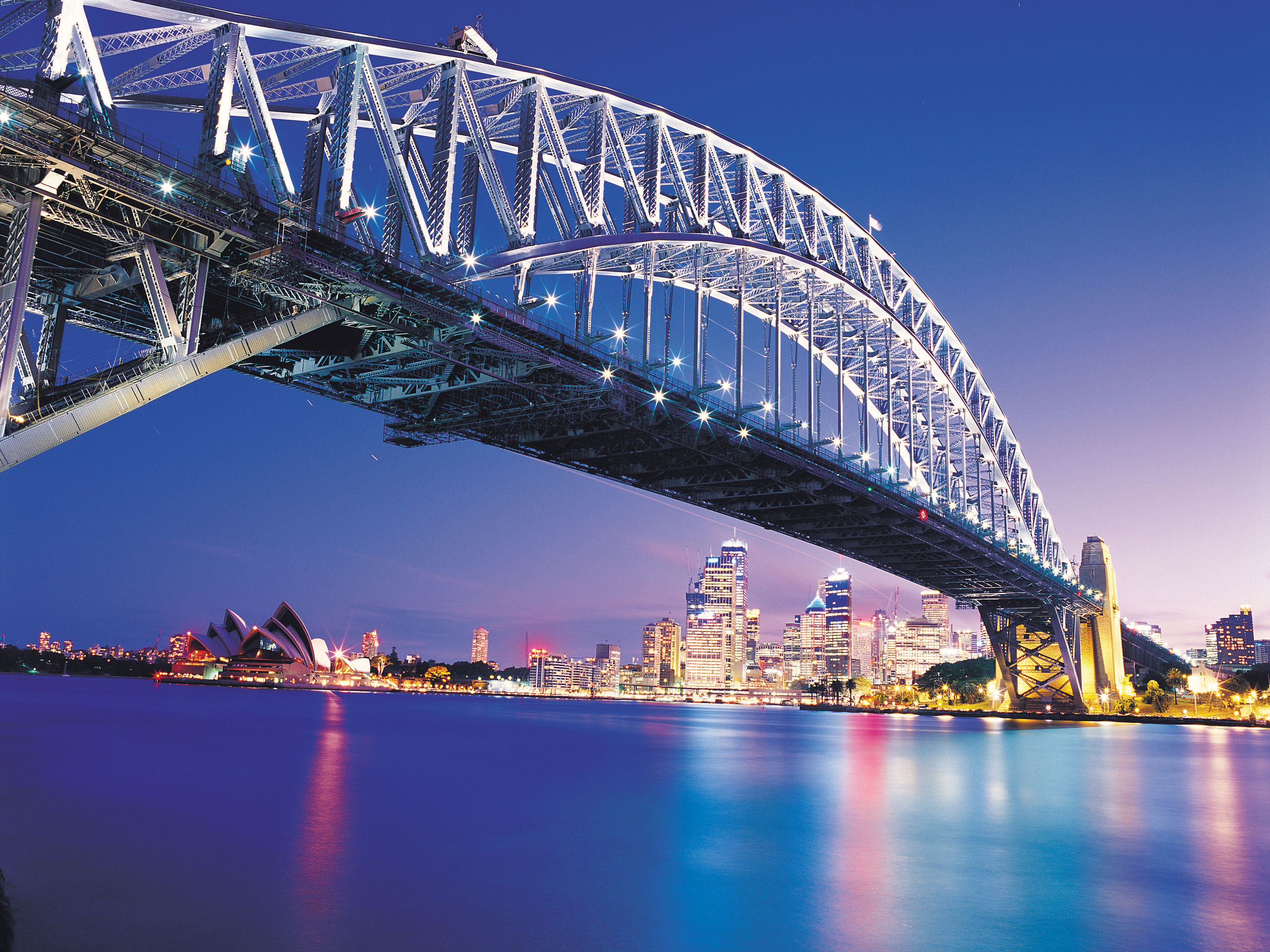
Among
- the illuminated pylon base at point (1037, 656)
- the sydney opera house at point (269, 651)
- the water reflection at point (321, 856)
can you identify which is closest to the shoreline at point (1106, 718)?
the illuminated pylon base at point (1037, 656)

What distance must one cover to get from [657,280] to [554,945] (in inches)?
1470

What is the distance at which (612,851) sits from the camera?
16500 mm

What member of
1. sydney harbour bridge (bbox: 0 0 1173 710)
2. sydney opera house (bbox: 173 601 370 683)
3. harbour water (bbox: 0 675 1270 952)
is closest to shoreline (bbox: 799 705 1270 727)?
sydney harbour bridge (bbox: 0 0 1173 710)

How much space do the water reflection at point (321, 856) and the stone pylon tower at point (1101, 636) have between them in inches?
3243

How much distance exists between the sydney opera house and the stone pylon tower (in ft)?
360

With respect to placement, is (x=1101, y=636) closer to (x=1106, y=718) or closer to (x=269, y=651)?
(x=1106, y=718)

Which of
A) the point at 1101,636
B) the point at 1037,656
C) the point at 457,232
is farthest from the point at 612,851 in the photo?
the point at 1101,636

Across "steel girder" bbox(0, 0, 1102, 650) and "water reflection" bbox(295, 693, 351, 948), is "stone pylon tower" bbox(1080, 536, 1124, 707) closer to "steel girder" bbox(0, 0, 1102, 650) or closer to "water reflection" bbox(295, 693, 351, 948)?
"steel girder" bbox(0, 0, 1102, 650)

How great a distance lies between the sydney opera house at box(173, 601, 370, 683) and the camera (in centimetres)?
14862

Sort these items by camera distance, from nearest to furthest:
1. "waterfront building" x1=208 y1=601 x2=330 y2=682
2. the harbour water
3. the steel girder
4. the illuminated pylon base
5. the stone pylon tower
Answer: the harbour water < the steel girder < the illuminated pylon base < the stone pylon tower < "waterfront building" x1=208 y1=601 x2=330 y2=682

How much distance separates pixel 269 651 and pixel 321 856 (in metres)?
153

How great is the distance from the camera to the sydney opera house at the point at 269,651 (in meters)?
Result: 149

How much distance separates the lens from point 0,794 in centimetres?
2108

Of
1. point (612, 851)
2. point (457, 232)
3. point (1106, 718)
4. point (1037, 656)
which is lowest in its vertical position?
point (612, 851)
